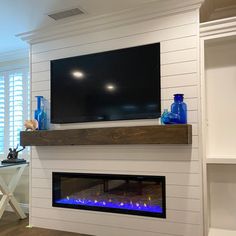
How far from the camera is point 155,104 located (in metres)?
2.73

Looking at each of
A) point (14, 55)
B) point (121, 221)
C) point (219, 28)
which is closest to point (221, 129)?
point (219, 28)

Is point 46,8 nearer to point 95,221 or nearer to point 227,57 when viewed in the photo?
point 227,57

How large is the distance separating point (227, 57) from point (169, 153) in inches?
48.2

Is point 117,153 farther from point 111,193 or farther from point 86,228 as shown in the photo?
point 86,228

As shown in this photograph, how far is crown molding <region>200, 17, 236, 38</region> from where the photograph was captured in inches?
101

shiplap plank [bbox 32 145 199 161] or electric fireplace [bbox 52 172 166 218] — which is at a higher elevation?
shiplap plank [bbox 32 145 199 161]

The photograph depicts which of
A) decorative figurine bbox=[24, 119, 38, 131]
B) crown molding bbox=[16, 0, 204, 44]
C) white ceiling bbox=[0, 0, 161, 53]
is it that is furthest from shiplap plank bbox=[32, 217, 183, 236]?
white ceiling bbox=[0, 0, 161, 53]

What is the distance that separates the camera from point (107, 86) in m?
2.96

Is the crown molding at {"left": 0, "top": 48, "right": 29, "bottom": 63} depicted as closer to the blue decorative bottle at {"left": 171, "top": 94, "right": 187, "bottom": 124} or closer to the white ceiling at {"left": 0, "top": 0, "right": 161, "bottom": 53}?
the white ceiling at {"left": 0, "top": 0, "right": 161, "bottom": 53}

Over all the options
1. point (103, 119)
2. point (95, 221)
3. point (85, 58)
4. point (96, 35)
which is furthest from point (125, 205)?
point (96, 35)

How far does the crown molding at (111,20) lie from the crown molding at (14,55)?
29.7 inches

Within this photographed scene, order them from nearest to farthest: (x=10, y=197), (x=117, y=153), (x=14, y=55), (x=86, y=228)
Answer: (x=117, y=153) < (x=86, y=228) < (x=10, y=197) < (x=14, y=55)

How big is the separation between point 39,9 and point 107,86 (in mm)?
1074

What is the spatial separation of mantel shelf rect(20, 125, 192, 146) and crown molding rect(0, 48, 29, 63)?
1544 mm
